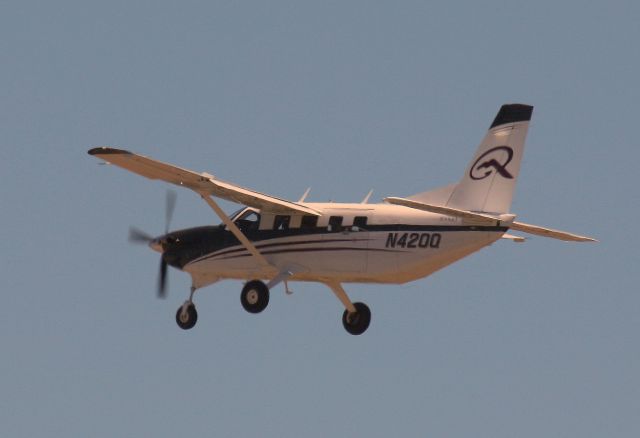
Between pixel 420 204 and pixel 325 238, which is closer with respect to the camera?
pixel 420 204

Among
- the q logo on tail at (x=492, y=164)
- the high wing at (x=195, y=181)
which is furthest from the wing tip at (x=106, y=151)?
the q logo on tail at (x=492, y=164)

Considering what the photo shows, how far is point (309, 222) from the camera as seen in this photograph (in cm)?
5444

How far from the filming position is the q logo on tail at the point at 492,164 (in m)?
52.1

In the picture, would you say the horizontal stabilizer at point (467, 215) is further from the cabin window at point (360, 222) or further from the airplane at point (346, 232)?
the cabin window at point (360, 222)

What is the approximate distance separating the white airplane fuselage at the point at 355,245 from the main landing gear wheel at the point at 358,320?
1719mm

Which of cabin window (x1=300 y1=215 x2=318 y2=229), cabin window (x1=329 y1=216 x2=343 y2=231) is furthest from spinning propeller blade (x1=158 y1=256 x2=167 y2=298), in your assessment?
cabin window (x1=329 y1=216 x2=343 y2=231)

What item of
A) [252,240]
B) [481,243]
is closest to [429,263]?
[481,243]

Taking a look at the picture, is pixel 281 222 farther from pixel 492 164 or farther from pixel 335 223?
pixel 492 164

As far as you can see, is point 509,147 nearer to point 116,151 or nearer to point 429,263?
point 429,263

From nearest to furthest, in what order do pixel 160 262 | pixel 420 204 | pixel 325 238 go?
pixel 420 204, pixel 325 238, pixel 160 262

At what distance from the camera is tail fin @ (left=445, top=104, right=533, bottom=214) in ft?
170

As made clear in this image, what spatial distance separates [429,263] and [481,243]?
1.47m

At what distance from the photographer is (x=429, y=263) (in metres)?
52.6

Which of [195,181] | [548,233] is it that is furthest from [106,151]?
[548,233]
